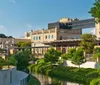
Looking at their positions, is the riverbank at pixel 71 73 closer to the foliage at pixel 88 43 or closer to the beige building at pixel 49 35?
the foliage at pixel 88 43

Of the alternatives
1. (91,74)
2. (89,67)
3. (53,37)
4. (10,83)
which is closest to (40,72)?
(89,67)

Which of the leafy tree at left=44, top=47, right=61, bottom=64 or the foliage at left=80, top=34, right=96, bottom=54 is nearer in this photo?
the leafy tree at left=44, top=47, right=61, bottom=64

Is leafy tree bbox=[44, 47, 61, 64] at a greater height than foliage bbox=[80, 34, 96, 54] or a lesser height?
lesser

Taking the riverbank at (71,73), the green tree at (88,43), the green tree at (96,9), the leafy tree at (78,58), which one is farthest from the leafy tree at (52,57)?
the green tree at (96,9)

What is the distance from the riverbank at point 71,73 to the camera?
41875 mm

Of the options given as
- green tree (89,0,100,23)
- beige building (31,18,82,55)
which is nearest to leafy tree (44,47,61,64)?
beige building (31,18,82,55)

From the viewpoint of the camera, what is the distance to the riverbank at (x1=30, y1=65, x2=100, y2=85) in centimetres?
4188

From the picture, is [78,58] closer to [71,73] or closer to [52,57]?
[71,73]

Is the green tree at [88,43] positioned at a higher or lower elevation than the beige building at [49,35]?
lower

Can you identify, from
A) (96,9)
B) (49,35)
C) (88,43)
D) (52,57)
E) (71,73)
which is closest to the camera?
(96,9)

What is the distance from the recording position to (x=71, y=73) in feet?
155

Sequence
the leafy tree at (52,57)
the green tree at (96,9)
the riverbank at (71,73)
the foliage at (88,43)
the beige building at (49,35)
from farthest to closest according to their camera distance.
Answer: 1. the beige building at (49,35)
2. the foliage at (88,43)
3. the leafy tree at (52,57)
4. the riverbank at (71,73)
5. the green tree at (96,9)

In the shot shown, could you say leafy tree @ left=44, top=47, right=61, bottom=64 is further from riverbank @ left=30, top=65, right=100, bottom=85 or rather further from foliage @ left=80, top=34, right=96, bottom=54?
foliage @ left=80, top=34, right=96, bottom=54

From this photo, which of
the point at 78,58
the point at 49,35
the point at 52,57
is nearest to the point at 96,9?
the point at 78,58
